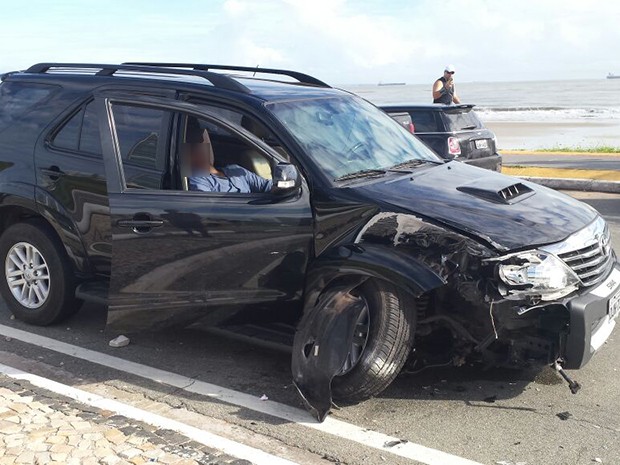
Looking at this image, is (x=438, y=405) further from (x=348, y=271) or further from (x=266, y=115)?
(x=266, y=115)

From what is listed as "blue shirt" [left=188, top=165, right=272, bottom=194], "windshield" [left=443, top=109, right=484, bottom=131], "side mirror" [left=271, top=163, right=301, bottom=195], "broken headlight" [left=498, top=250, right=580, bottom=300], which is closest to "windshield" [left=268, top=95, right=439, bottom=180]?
"side mirror" [left=271, top=163, right=301, bottom=195]

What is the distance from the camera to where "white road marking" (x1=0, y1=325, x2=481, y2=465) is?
13.0 feet

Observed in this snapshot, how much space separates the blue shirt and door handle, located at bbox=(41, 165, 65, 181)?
3.76ft

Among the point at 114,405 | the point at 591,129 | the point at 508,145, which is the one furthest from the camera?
the point at 591,129

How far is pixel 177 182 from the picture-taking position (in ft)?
16.8

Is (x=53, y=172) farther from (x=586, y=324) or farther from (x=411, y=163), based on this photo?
(x=586, y=324)

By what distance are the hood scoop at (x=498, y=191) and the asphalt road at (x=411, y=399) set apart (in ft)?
3.69

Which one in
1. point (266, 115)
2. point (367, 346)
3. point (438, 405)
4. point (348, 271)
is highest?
point (266, 115)

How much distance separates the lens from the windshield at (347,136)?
5.00m

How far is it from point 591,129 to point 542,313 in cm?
3080

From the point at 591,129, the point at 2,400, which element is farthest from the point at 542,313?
the point at 591,129

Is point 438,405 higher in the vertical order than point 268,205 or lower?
lower

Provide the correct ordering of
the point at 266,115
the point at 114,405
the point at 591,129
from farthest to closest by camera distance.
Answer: the point at 591,129 → the point at 266,115 → the point at 114,405

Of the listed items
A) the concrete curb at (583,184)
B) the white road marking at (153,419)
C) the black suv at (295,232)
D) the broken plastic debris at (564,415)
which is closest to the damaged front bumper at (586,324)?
the black suv at (295,232)
